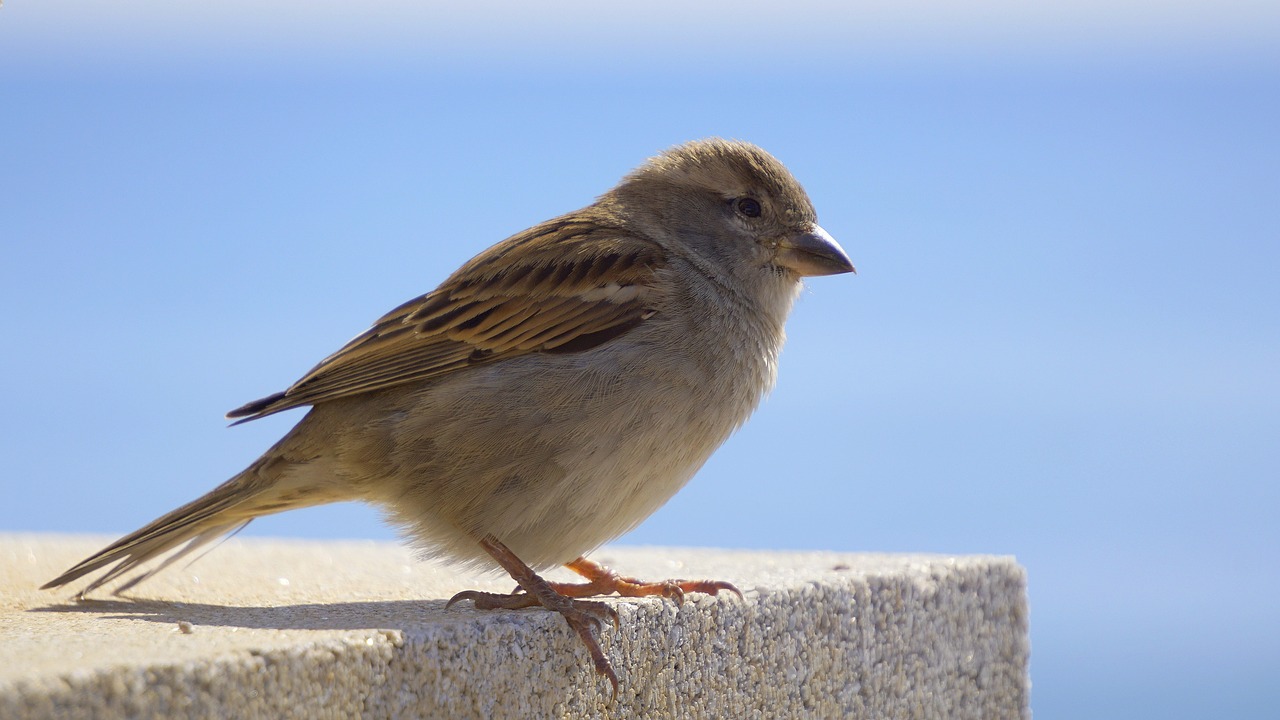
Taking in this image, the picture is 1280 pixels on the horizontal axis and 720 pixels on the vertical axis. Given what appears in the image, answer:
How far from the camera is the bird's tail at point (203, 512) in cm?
363

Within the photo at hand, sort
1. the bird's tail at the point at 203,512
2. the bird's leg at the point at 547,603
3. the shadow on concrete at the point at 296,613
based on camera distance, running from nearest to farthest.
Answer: the shadow on concrete at the point at 296,613 → the bird's leg at the point at 547,603 → the bird's tail at the point at 203,512

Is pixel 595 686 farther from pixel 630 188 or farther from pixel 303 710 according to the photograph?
pixel 630 188

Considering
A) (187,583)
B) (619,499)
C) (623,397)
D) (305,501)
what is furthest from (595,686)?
(187,583)

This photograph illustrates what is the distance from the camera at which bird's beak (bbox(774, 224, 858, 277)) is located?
396 cm

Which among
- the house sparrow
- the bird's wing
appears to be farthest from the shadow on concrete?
the bird's wing

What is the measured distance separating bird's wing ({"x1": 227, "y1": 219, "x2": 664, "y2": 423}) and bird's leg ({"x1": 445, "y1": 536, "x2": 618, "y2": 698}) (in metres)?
0.58

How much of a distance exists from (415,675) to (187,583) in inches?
69.8

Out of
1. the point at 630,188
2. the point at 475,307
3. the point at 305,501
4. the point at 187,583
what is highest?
the point at 630,188

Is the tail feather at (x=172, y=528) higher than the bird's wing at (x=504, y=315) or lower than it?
lower

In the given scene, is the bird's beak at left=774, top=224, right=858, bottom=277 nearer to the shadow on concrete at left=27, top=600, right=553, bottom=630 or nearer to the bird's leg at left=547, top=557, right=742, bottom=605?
the bird's leg at left=547, top=557, right=742, bottom=605

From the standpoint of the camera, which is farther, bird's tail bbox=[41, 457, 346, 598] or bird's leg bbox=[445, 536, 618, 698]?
bird's tail bbox=[41, 457, 346, 598]

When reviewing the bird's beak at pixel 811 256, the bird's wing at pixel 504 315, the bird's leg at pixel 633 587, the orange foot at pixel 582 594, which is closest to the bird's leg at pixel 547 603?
the orange foot at pixel 582 594

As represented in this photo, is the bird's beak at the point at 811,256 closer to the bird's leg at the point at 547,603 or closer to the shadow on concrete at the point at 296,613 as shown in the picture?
the bird's leg at the point at 547,603

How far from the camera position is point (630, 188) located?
14.1ft
